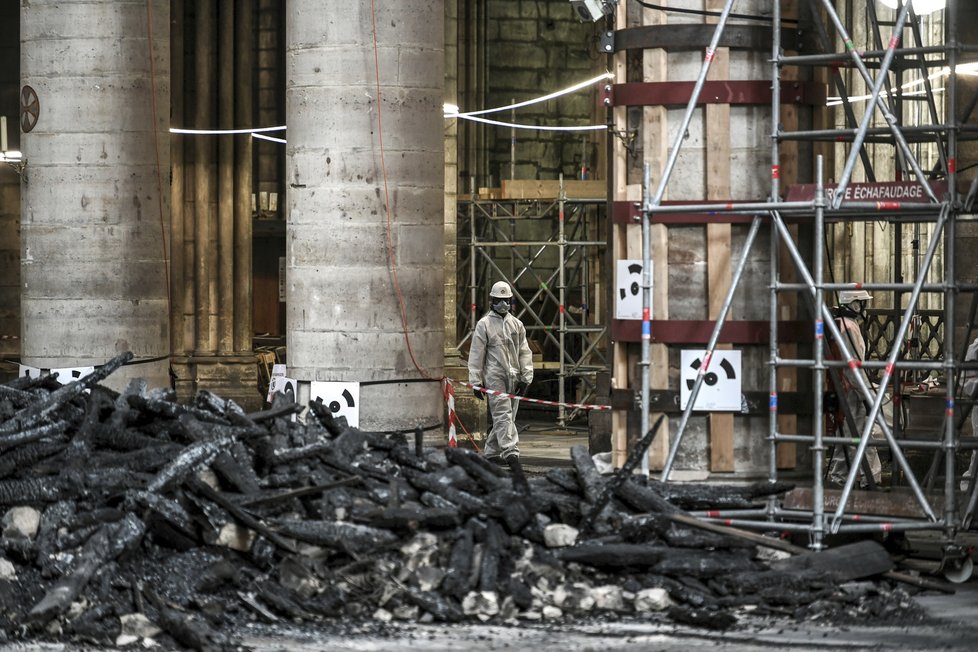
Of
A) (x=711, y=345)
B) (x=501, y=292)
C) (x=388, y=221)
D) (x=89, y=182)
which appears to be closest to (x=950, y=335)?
(x=711, y=345)

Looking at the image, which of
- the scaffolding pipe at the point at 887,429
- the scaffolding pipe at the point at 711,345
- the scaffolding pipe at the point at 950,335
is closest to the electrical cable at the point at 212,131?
the scaffolding pipe at the point at 711,345

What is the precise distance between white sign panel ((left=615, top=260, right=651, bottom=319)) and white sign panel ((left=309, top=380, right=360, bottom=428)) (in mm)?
4958

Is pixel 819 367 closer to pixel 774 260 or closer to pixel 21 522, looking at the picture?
pixel 774 260

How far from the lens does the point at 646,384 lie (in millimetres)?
15328

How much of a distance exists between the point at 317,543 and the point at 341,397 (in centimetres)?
741

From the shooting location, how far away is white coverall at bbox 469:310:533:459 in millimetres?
22344

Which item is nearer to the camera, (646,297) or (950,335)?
(950,335)

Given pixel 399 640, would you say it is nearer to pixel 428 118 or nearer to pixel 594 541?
pixel 594 541

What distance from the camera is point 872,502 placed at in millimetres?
15094

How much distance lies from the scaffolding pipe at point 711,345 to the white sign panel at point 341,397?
5.63 m

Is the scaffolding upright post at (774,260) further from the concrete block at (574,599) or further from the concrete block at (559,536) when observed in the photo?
the concrete block at (574,599)

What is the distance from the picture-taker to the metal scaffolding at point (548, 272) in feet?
103

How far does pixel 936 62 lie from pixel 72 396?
783 centimetres

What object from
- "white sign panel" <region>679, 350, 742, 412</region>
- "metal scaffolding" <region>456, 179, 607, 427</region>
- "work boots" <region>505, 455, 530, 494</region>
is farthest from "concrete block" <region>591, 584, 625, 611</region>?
"metal scaffolding" <region>456, 179, 607, 427</region>
